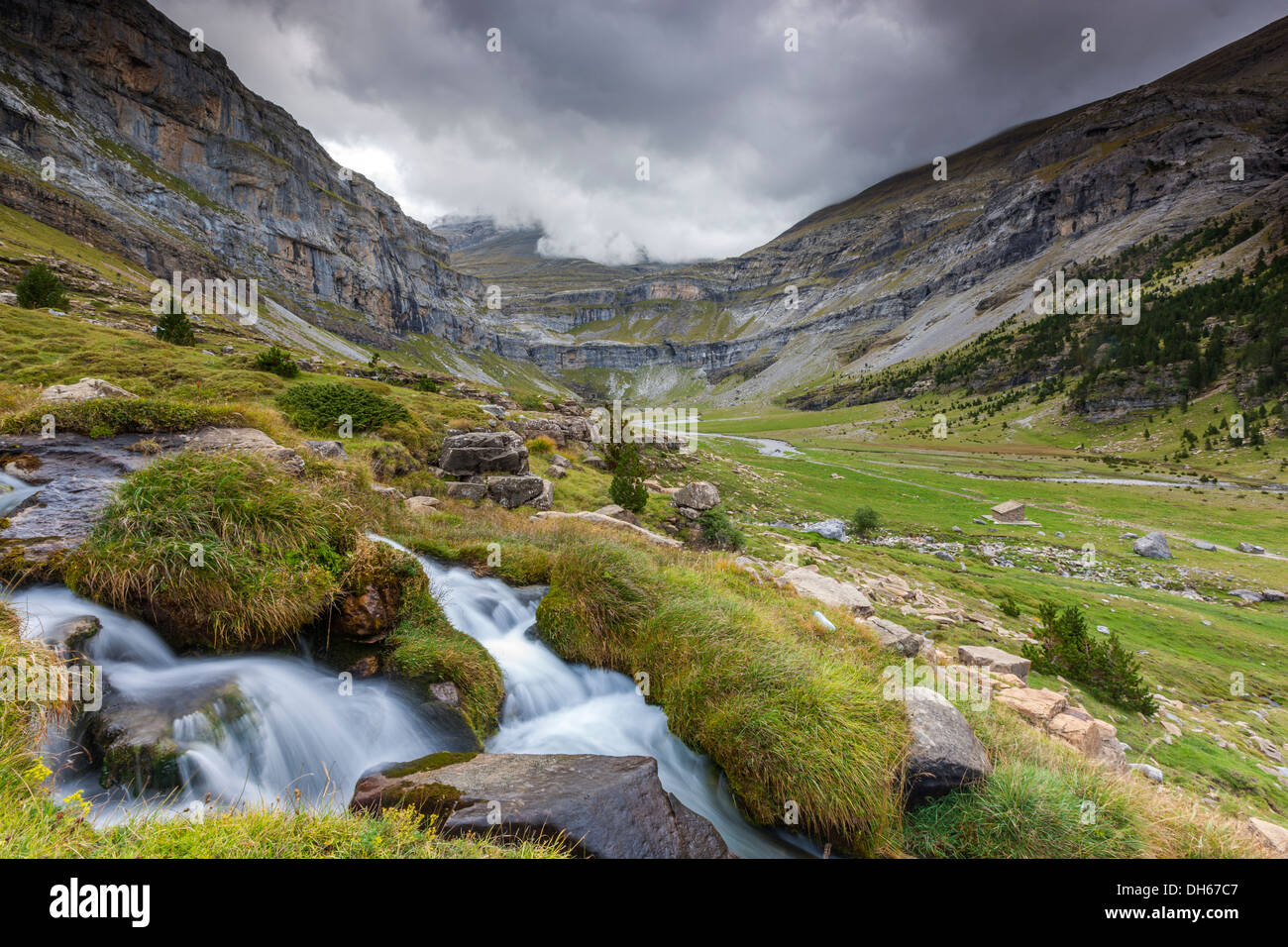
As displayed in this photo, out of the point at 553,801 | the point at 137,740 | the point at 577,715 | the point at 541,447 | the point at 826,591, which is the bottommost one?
the point at 577,715

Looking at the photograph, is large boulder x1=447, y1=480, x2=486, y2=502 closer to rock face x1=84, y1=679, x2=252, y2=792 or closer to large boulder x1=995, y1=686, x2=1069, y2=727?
rock face x1=84, y1=679, x2=252, y2=792

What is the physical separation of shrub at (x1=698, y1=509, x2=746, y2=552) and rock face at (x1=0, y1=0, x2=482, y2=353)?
13288cm

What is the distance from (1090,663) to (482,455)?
1861 cm

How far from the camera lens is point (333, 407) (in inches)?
701

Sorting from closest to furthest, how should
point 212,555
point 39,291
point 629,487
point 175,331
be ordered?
point 212,555 → point 629,487 → point 175,331 → point 39,291

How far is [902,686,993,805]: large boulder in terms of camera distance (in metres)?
5.43

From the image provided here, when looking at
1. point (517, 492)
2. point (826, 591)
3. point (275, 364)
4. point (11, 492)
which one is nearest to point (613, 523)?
point (517, 492)

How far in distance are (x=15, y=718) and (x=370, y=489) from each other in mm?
8016

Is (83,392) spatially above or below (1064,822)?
above

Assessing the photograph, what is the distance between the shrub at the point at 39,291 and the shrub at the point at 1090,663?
47.9 metres

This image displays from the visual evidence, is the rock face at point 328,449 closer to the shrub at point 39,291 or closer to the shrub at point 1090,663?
the shrub at point 1090,663

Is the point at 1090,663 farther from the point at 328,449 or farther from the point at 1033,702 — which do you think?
the point at 328,449

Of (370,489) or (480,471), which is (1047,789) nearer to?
(370,489)

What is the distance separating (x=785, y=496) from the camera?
35.0m
